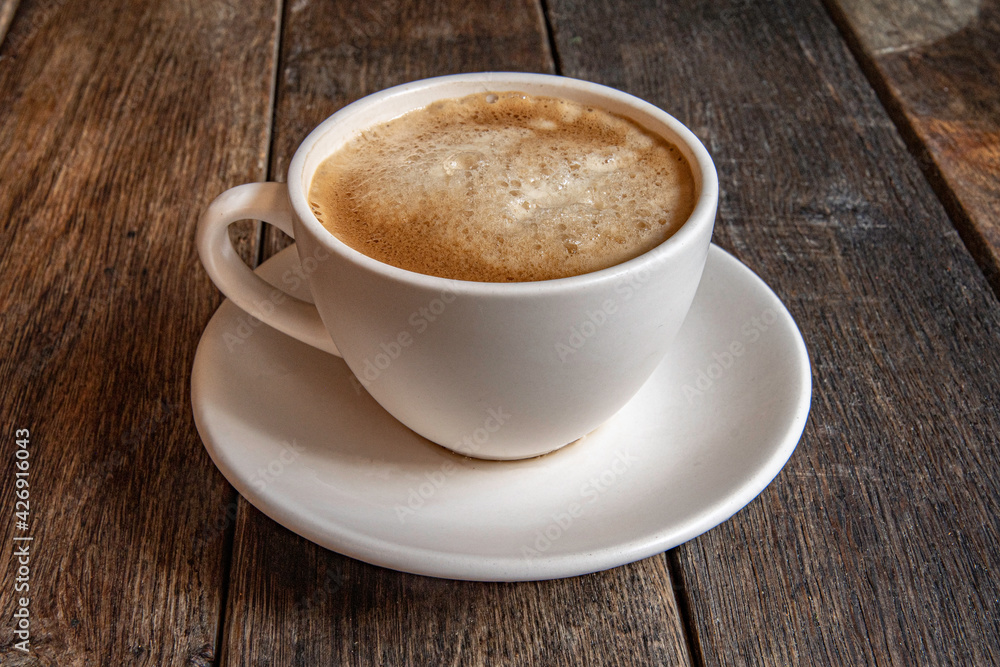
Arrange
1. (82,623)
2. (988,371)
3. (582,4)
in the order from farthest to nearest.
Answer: (582,4), (988,371), (82,623)

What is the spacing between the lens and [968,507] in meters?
0.80

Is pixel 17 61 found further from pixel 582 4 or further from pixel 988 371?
pixel 988 371

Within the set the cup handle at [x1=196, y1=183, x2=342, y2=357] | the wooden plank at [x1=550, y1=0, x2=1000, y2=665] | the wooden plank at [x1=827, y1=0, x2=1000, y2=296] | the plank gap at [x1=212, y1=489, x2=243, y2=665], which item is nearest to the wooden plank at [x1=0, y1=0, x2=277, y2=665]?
the plank gap at [x1=212, y1=489, x2=243, y2=665]

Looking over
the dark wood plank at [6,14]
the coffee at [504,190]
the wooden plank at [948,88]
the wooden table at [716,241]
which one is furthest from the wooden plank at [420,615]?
the dark wood plank at [6,14]

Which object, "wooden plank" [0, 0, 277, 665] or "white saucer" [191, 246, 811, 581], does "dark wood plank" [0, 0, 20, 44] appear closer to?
"wooden plank" [0, 0, 277, 665]

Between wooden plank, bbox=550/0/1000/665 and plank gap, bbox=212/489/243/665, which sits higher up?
plank gap, bbox=212/489/243/665

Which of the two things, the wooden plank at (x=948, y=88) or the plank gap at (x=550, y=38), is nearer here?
the wooden plank at (x=948, y=88)

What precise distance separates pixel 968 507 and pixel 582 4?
1.10 meters

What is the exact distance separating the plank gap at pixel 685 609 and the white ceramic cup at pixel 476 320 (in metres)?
0.14

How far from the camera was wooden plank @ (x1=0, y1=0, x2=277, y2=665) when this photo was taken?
28.0 inches

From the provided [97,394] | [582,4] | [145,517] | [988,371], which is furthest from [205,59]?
[988,371]

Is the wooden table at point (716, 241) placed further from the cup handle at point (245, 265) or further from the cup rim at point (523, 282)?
the cup rim at point (523, 282)

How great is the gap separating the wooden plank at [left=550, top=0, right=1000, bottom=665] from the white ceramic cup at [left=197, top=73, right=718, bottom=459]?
0.62 ft

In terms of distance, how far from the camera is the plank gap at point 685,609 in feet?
2.24
